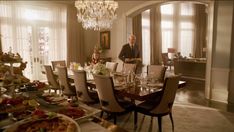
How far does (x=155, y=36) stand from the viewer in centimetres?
1020

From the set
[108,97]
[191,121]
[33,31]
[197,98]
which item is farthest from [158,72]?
[33,31]

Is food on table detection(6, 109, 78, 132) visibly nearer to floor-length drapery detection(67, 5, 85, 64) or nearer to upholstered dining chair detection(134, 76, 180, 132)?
upholstered dining chair detection(134, 76, 180, 132)

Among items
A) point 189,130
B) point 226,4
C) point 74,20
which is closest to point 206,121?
point 189,130

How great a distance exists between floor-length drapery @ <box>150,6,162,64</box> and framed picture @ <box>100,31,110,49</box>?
3.38 meters

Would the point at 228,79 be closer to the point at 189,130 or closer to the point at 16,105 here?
the point at 189,130

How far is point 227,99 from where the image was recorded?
490 centimetres

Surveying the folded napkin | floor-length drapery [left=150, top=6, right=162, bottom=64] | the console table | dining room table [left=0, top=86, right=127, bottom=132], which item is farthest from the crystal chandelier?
floor-length drapery [left=150, top=6, right=162, bottom=64]

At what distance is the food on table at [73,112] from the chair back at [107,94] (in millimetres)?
1468

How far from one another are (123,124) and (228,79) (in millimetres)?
2993

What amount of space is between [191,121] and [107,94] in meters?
1.78

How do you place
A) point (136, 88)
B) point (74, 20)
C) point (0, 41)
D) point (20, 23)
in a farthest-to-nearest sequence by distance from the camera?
point (74, 20)
point (20, 23)
point (0, 41)
point (136, 88)

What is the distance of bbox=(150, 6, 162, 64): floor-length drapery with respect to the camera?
10.1 metres

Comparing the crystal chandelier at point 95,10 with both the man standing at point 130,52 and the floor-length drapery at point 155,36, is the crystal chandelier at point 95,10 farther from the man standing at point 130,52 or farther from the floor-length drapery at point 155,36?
the floor-length drapery at point 155,36

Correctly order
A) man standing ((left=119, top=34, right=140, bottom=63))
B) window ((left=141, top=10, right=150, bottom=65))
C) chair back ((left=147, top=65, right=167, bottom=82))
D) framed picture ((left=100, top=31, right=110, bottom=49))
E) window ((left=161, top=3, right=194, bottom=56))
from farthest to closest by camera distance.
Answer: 1. window ((left=161, top=3, right=194, bottom=56))
2. window ((left=141, top=10, right=150, bottom=65))
3. framed picture ((left=100, top=31, right=110, bottom=49))
4. man standing ((left=119, top=34, right=140, bottom=63))
5. chair back ((left=147, top=65, right=167, bottom=82))
